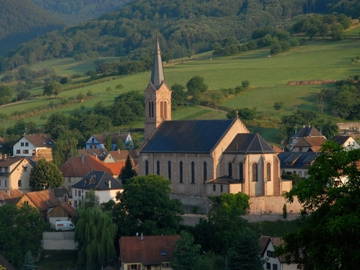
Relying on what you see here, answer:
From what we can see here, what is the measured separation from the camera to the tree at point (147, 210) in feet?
248

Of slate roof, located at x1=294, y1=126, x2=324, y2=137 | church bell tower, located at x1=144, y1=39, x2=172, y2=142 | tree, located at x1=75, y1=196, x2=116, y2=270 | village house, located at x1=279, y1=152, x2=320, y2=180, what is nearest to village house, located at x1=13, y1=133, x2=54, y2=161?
slate roof, located at x1=294, y1=126, x2=324, y2=137

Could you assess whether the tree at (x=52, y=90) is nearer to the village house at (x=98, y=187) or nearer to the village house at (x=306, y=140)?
the village house at (x=306, y=140)

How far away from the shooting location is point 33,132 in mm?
133750

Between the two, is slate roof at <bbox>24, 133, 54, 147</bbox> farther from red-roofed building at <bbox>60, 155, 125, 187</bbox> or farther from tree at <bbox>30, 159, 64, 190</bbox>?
tree at <bbox>30, 159, 64, 190</bbox>

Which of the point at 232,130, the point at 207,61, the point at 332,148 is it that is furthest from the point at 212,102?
the point at 332,148

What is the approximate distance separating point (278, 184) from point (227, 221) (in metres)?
11.8

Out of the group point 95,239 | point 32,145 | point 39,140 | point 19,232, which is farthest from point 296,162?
point 39,140

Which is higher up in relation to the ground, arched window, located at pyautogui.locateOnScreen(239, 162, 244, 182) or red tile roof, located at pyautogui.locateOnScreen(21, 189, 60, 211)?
arched window, located at pyautogui.locateOnScreen(239, 162, 244, 182)

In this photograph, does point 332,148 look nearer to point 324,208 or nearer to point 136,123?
point 324,208

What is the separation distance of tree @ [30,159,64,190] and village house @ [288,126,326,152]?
73.6ft

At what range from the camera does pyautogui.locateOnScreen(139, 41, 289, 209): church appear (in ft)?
273

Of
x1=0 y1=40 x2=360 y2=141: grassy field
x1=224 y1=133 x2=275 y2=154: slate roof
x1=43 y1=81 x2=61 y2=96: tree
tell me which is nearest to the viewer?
x1=224 y1=133 x2=275 y2=154: slate roof

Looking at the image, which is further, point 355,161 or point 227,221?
point 227,221

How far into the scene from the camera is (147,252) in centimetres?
7069
